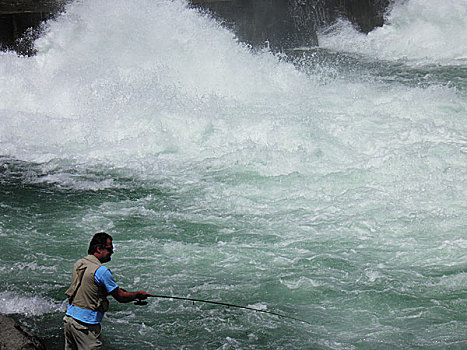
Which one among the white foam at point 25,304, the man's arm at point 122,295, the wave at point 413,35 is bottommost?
the white foam at point 25,304

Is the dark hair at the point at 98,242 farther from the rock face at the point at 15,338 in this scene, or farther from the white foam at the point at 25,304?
the white foam at the point at 25,304

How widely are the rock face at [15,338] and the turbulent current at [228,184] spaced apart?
1.21 feet

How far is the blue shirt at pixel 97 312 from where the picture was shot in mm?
3721

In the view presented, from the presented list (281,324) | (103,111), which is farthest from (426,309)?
(103,111)

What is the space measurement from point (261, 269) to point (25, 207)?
3362mm

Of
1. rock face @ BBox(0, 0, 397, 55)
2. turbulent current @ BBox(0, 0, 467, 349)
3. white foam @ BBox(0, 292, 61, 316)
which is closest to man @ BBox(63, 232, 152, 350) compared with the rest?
turbulent current @ BBox(0, 0, 467, 349)

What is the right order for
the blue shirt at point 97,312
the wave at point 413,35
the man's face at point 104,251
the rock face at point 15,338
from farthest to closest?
the wave at point 413,35 < the rock face at point 15,338 < the man's face at point 104,251 < the blue shirt at point 97,312

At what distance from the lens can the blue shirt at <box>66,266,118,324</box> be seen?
146 inches

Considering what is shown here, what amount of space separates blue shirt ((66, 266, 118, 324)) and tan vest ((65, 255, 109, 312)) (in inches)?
1.0

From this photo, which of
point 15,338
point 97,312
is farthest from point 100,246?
point 15,338

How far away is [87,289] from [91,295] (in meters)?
0.05

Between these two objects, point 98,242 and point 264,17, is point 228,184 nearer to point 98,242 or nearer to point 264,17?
point 98,242

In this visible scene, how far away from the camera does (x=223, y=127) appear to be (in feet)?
33.0

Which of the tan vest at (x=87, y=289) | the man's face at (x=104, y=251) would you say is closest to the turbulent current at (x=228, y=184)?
the tan vest at (x=87, y=289)
